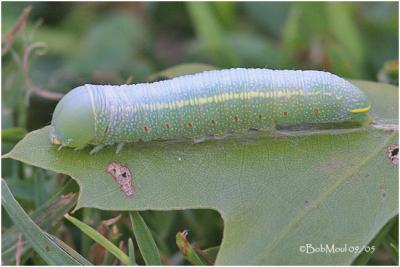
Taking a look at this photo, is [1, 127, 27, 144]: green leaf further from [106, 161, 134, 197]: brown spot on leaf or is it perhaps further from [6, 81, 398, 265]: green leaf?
[106, 161, 134, 197]: brown spot on leaf

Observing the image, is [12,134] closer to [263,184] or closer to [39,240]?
[39,240]

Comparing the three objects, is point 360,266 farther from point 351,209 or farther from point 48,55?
point 48,55

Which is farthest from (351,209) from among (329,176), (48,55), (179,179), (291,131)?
(48,55)

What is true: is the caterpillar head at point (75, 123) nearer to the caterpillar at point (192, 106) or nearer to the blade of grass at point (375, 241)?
the caterpillar at point (192, 106)

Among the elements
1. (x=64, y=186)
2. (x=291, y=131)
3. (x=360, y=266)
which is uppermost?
(x=291, y=131)

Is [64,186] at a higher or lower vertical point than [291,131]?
lower

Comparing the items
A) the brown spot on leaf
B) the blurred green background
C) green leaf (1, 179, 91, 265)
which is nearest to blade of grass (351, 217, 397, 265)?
the blurred green background

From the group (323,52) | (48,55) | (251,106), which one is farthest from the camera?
(48,55)

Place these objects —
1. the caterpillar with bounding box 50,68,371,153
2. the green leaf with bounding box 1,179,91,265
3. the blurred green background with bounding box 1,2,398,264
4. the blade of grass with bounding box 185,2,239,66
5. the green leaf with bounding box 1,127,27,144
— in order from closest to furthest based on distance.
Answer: the green leaf with bounding box 1,179,91,265 → the caterpillar with bounding box 50,68,371,153 → the green leaf with bounding box 1,127,27,144 → the blurred green background with bounding box 1,2,398,264 → the blade of grass with bounding box 185,2,239,66

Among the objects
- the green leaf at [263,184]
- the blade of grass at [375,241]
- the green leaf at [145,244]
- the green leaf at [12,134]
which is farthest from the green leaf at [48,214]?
the blade of grass at [375,241]
